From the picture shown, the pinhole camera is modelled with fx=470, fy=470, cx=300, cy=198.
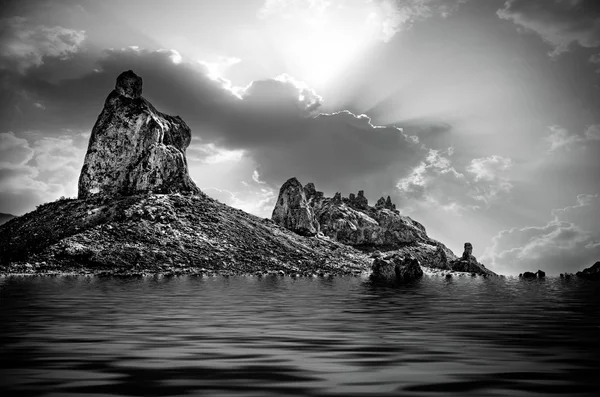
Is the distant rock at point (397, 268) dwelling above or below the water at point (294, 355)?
above

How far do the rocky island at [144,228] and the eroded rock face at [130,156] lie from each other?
0.31 meters

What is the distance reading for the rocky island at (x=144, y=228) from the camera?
106 m

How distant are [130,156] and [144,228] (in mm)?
39835

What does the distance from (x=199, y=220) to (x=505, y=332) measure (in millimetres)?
122239

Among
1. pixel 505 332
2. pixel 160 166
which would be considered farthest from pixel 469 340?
pixel 160 166

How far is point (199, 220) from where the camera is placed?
135 metres

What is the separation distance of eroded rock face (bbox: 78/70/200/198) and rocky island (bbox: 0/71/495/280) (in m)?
0.31

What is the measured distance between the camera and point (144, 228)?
120 metres

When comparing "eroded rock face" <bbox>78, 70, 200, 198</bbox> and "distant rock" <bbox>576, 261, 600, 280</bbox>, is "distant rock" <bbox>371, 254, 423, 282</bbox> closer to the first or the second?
"distant rock" <bbox>576, 261, 600, 280</bbox>

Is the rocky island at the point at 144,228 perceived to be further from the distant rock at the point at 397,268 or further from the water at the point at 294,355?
the water at the point at 294,355

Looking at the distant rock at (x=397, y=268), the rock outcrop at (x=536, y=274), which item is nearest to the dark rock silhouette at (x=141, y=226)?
the distant rock at (x=397, y=268)

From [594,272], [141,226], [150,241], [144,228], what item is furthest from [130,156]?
[594,272]

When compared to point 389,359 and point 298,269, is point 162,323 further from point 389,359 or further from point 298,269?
point 298,269

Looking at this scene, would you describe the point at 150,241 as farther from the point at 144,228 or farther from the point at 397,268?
the point at 397,268
